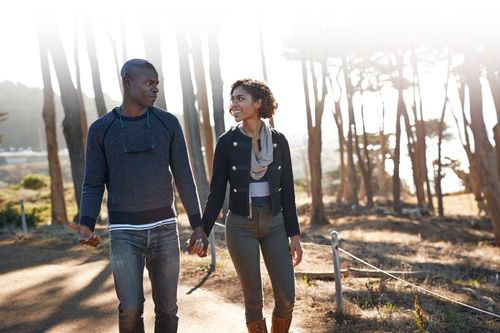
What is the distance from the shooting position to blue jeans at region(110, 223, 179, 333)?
3.08 m

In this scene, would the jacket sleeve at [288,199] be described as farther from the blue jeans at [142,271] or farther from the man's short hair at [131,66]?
the man's short hair at [131,66]

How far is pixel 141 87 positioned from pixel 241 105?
81 cm

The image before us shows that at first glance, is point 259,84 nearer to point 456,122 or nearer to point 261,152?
point 261,152

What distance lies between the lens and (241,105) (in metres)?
3.82

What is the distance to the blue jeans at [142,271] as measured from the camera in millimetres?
3084

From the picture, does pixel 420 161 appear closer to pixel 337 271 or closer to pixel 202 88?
pixel 202 88

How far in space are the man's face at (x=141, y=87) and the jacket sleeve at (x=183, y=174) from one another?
0.22m

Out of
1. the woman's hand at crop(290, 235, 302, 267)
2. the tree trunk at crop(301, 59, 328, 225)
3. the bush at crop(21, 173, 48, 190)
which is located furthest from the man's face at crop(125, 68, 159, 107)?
the bush at crop(21, 173, 48, 190)

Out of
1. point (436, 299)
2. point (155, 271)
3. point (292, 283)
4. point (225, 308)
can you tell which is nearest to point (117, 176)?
point (155, 271)

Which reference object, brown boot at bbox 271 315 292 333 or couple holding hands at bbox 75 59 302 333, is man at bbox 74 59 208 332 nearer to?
couple holding hands at bbox 75 59 302 333

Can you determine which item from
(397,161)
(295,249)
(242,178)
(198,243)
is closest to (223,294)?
(295,249)

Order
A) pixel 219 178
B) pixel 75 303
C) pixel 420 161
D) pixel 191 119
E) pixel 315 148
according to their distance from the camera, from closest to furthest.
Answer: pixel 219 178
pixel 75 303
pixel 191 119
pixel 315 148
pixel 420 161

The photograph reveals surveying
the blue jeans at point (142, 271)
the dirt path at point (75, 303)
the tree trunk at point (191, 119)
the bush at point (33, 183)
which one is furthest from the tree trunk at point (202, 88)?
the bush at point (33, 183)

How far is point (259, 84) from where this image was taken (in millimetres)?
3885
